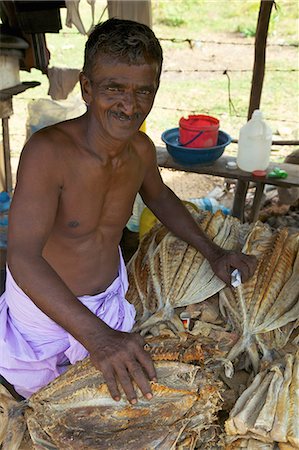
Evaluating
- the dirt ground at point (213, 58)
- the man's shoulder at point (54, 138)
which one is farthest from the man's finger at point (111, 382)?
the dirt ground at point (213, 58)

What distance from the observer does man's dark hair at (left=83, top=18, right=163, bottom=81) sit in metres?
1.58

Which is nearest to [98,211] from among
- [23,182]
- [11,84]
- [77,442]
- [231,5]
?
[23,182]

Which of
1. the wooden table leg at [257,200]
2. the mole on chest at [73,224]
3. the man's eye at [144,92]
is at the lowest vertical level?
the wooden table leg at [257,200]

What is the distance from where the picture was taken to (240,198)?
448cm

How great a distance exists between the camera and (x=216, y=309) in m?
2.03

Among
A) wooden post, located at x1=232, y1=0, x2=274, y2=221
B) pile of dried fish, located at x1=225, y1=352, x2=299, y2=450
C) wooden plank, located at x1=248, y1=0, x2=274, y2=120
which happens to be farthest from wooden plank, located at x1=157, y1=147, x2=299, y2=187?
pile of dried fish, located at x1=225, y1=352, x2=299, y2=450

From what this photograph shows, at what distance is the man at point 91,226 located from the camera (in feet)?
4.97

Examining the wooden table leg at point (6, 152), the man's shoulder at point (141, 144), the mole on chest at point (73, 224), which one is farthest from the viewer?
the wooden table leg at point (6, 152)

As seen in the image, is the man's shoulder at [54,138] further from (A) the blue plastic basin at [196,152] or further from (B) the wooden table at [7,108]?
(B) the wooden table at [7,108]

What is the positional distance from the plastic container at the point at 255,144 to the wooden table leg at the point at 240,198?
0.53 metres

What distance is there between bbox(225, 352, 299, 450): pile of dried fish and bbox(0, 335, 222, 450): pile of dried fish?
82 mm

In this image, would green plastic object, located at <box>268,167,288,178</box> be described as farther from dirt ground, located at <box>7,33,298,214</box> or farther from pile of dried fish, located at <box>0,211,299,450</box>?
dirt ground, located at <box>7,33,298,214</box>

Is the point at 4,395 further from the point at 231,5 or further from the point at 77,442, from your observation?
the point at 231,5

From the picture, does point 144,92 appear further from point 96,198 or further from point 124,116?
point 96,198
